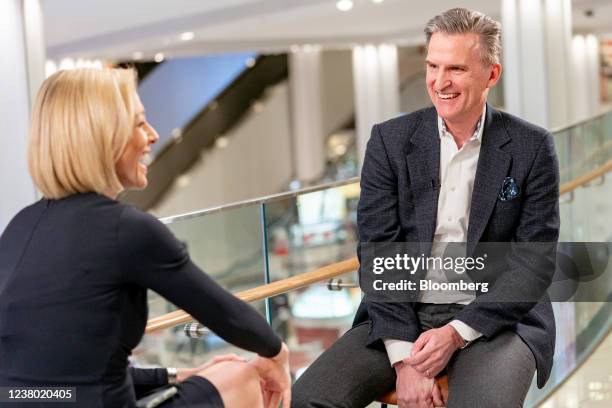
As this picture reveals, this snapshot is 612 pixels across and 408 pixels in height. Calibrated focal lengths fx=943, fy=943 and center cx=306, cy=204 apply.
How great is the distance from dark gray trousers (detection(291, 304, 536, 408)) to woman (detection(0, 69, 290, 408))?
588 mm

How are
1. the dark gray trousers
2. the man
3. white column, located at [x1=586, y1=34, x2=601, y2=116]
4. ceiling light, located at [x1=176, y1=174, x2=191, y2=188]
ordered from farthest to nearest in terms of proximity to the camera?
white column, located at [x1=586, y1=34, x2=601, y2=116] < ceiling light, located at [x1=176, y1=174, x2=191, y2=188] < the man < the dark gray trousers

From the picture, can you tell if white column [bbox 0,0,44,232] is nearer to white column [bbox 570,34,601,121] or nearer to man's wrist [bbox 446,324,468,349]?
man's wrist [bbox 446,324,468,349]

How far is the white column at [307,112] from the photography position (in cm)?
1948

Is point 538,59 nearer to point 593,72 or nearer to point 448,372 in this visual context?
point 448,372

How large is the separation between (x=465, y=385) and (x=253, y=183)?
19906 mm

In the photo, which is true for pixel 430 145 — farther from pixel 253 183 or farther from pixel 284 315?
pixel 253 183

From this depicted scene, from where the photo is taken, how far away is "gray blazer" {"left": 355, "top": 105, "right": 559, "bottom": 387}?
7.40ft

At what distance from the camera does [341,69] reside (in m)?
24.0

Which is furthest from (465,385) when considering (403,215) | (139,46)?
(139,46)

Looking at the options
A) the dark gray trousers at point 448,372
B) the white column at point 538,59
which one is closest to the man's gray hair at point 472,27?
the dark gray trousers at point 448,372

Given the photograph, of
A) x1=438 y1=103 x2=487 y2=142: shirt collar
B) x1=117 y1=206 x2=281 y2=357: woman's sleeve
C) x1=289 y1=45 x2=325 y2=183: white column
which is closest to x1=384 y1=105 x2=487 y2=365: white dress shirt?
x1=438 y1=103 x2=487 y2=142: shirt collar

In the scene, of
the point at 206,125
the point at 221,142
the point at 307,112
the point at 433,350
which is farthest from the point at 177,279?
the point at 221,142

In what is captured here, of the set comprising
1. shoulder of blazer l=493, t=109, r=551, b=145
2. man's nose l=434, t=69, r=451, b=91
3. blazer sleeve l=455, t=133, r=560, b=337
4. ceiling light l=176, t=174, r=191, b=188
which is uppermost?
man's nose l=434, t=69, r=451, b=91

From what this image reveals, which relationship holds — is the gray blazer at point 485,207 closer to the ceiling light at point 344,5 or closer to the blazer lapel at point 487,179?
the blazer lapel at point 487,179
